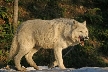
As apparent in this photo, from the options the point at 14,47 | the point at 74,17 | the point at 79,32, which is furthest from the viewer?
the point at 74,17

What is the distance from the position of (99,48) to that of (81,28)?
908cm

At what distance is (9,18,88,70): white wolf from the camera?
10.6 meters

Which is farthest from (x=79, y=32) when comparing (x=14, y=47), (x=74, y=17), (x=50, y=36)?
(x=74, y=17)

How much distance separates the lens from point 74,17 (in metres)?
21.5

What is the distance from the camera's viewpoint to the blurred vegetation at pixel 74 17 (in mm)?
17625

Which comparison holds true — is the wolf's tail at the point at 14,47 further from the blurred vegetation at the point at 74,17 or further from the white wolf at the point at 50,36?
the blurred vegetation at the point at 74,17

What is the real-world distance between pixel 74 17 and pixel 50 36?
1092cm

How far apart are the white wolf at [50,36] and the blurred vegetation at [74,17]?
535 centimetres

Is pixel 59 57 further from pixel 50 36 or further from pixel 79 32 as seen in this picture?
pixel 79 32

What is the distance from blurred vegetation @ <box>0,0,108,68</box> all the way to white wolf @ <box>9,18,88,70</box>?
211 inches

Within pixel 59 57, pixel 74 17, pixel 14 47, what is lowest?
pixel 59 57

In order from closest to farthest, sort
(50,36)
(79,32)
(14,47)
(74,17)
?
(79,32) → (50,36) → (14,47) → (74,17)

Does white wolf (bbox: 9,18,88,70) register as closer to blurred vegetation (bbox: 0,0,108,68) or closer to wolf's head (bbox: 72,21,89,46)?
wolf's head (bbox: 72,21,89,46)

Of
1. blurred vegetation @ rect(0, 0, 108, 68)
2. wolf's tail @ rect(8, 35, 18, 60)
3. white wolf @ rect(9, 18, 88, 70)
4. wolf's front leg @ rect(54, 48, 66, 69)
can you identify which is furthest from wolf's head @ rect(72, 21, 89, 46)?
blurred vegetation @ rect(0, 0, 108, 68)
